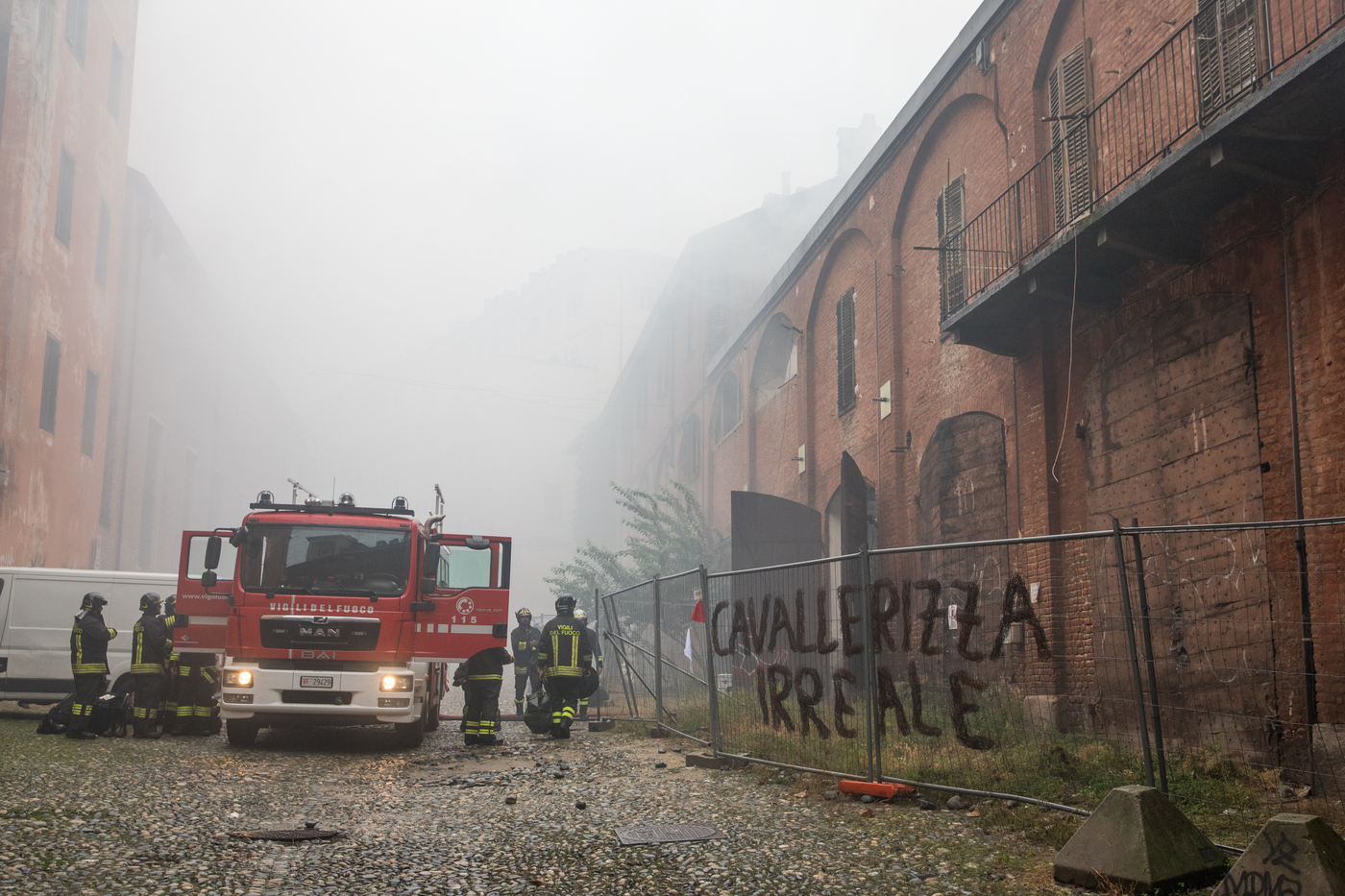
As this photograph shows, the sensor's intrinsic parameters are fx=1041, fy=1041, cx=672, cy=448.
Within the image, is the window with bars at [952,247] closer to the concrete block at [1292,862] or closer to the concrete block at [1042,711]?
the concrete block at [1042,711]

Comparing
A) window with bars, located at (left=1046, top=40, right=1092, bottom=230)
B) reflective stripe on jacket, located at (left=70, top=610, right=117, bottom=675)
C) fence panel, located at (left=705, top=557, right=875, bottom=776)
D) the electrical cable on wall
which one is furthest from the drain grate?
window with bars, located at (left=1046, top=40, right=1092, bottom=230)

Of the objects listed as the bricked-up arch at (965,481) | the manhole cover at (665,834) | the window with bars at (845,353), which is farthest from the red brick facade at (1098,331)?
the manhole cover at (665,834)

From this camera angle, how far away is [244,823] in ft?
21.1

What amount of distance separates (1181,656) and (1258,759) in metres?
0.70

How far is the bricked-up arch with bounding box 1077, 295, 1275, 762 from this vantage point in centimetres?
577

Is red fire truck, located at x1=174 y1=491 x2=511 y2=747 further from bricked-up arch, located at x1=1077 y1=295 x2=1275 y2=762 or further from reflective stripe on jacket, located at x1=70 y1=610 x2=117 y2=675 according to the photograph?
bricked-up arch, located at x1=1077 y1=295 x2=1275 y2=762

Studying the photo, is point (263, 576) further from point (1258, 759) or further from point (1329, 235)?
point (1329, 235)

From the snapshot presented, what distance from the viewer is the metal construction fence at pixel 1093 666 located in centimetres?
565

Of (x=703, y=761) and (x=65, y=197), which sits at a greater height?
(x=65, y=197)

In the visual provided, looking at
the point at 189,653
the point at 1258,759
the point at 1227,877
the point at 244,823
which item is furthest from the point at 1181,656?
the point at 189,653

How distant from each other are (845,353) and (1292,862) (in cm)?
1507

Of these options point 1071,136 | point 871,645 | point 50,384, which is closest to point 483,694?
point 871,645

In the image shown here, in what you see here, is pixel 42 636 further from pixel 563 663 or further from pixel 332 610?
→ pixel 563 663

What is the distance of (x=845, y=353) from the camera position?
61.3 feet
